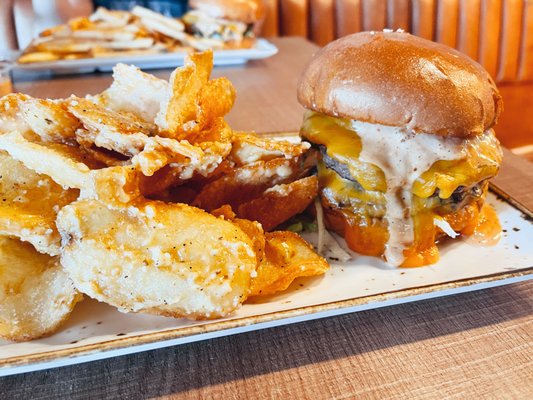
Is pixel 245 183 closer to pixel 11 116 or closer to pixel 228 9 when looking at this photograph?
pixel 11 116

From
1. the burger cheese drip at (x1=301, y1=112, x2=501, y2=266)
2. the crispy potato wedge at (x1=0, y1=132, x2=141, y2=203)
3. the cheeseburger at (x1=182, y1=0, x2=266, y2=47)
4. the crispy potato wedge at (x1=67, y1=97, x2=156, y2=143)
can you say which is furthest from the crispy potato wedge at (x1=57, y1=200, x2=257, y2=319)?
the cheeseburger at (x1=182, y1=0, x2=266, y2=47)

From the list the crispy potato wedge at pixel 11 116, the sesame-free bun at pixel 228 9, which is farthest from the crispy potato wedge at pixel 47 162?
Answer: the sesame-free bun at pixel 228 9

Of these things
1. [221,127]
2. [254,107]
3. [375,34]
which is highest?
[375,34]

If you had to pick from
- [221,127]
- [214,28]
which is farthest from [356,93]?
[214,28]

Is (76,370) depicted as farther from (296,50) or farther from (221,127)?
(296,50)

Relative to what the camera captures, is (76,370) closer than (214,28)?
Yes
